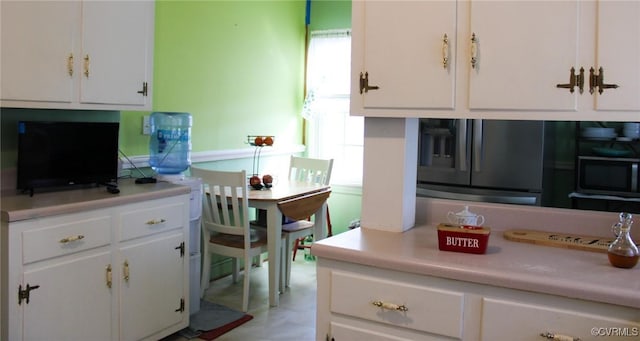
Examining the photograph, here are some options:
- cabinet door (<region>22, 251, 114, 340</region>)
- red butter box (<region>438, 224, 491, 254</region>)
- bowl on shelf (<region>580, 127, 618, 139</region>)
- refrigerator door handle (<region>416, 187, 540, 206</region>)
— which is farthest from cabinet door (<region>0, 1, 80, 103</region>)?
bowl on shelf (<region>580, 127, 618, 139</region>)

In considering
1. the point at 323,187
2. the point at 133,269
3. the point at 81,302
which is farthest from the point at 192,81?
the point at 81,302

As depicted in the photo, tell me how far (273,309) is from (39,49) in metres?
2.14

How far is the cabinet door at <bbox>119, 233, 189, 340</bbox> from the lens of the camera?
282 cm

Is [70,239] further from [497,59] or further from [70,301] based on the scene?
[497,59]

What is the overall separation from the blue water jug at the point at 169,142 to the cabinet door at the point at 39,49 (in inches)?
36.5

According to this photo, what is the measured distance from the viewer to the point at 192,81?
163 inches

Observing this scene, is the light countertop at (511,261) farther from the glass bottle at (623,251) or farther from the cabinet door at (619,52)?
the cabinet door at (619,52)

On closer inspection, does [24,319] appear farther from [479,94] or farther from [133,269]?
[479,94]

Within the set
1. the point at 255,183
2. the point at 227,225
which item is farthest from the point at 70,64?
the point at 255,183

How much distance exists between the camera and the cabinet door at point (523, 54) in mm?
1727

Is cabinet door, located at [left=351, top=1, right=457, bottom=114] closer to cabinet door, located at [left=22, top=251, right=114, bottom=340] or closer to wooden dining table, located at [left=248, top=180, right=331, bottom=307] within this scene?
cabinet door, located at [left=22, top=251, right=114, bottom=340]

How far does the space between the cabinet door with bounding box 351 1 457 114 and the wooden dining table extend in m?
1.81

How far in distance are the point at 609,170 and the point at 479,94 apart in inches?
98.5

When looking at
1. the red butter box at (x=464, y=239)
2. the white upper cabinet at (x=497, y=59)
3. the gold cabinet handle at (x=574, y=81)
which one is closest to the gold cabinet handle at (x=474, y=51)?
the white upper cabinet at (x=497, y=59)
